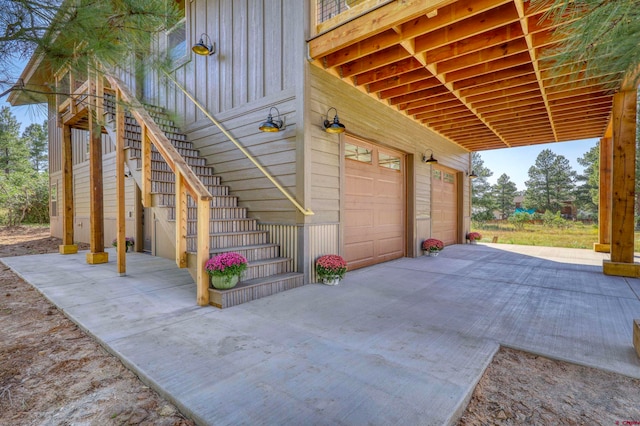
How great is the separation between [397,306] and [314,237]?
156 cm

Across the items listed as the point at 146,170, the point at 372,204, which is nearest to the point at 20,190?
the point at 146,170

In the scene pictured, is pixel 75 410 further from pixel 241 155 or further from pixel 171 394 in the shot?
pixel 241 155

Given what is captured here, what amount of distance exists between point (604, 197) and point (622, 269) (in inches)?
148

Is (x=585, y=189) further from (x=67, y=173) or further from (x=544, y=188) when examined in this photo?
(x=67, y=173)

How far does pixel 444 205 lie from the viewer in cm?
867

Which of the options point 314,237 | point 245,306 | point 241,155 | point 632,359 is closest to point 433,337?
point 632,359

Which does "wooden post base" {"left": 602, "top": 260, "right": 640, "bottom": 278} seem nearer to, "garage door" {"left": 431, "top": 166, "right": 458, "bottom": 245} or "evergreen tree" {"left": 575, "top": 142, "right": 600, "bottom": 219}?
"garage door" {"left": 431, "top": 166, "right": 458, "bottom": 245}

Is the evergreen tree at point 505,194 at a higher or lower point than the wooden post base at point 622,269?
higher

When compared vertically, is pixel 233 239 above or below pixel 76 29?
below

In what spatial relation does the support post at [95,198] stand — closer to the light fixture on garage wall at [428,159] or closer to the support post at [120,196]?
the support post at [120,196]

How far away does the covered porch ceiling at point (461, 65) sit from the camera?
349 centimetres

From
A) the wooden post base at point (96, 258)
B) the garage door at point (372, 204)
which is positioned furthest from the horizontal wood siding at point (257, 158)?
the wooden post base at point (96, 258)

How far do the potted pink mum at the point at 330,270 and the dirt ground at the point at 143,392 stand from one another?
2.29 meters

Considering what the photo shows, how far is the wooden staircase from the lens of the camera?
362cm
